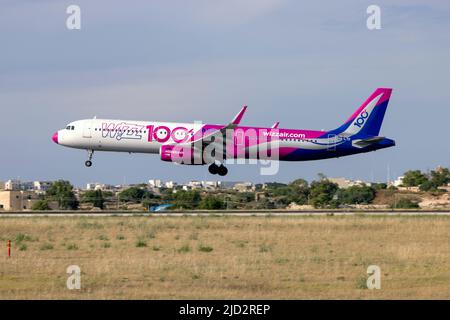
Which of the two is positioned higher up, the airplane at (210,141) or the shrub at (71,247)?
the airplane at (210,141)

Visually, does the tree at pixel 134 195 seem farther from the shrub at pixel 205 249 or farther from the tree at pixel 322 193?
the shrub at pixel 205 249

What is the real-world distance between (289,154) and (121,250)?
87.2ft

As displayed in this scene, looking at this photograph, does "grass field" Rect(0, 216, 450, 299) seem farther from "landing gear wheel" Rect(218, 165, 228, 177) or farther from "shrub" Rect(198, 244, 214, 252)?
"landing gear wheel" Rect(218, 165, 228, 177)

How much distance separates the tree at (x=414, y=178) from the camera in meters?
141

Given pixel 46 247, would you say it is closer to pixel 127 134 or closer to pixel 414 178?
pixel 127 134

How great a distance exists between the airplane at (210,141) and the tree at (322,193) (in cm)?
2767

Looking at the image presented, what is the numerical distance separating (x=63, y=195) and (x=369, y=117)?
44030 millimetres

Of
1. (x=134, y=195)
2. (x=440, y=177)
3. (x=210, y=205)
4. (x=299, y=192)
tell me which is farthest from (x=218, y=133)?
(x=440, y=177)

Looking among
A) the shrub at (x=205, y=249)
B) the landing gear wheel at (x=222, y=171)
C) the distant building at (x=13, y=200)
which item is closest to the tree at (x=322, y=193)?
the landing gear wheel at (x=222, y=171)

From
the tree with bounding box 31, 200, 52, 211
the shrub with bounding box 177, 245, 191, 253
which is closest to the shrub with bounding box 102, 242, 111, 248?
the shrub with bounding box 177, 245, 191, 253

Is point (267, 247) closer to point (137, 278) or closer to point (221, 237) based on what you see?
point (221, 237)

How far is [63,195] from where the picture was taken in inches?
3863
